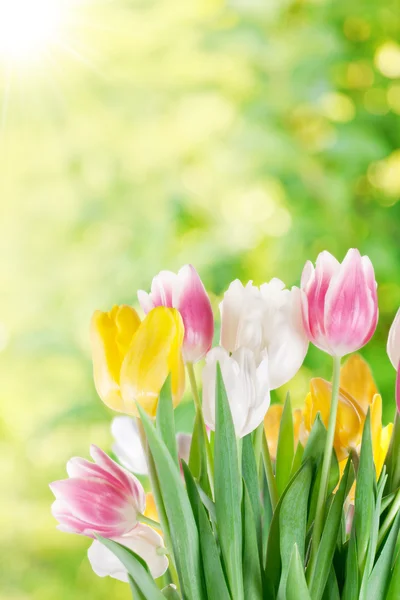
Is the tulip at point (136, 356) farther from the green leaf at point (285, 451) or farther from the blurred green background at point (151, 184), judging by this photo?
the blurred green background at point (151, 184)

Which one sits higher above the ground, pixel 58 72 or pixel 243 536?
pixel 58 72

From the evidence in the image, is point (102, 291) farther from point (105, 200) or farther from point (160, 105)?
point (160, 105)

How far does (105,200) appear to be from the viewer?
1.14m

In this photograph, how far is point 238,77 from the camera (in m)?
1.16

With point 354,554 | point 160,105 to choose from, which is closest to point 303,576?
point 354,554

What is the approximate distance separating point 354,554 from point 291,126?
0.97m

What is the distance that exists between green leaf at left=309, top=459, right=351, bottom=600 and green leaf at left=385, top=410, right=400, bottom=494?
29 millimetres

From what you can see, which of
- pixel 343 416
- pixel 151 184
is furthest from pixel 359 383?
pixel 151 184

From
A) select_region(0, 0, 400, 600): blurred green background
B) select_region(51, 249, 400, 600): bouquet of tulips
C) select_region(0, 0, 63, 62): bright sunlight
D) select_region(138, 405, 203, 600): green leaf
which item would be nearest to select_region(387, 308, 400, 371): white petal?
select_region(51, 249, 400, 600): bouquet of tulips

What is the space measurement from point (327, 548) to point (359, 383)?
102mm

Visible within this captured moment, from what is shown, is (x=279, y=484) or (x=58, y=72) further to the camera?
(x=58, y=72)

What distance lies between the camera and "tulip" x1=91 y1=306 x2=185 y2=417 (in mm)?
306

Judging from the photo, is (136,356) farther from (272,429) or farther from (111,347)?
(272,429)

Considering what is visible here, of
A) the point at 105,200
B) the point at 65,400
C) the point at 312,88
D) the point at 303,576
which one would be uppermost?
the point at 312,88
